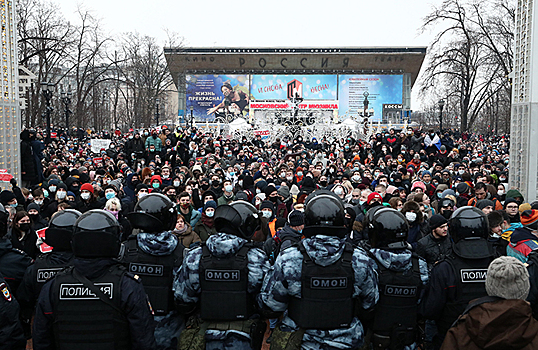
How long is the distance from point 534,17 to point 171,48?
41.3 metres

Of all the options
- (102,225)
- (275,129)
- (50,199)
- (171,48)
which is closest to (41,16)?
(171,48)

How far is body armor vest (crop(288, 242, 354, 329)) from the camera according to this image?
3709 millimetres

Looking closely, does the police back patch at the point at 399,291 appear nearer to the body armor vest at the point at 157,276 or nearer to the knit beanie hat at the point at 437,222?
the knit beanie hat at the point at 437,222

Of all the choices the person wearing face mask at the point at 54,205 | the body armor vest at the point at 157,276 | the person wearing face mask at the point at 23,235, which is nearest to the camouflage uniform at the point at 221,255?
the body armor vest at the point at 157,276

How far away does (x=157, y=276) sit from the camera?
4355 mm

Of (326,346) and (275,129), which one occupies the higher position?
(275,129)

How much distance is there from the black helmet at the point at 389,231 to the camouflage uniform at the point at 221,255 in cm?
104

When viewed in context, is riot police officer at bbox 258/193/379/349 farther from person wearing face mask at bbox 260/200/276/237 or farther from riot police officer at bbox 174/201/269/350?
person wearing face mask at bbox 260/200/276/237

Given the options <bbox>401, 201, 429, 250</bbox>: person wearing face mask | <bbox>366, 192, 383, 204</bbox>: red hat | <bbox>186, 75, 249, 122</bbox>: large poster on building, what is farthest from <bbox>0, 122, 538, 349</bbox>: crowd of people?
<bbox>186, 75, 249, 122</bbox>: large poster on building

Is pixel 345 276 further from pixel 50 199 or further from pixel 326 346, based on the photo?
pixel 50 199

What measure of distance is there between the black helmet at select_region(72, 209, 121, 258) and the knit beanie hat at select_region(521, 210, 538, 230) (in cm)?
533

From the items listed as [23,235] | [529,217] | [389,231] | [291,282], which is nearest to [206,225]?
[23,235]

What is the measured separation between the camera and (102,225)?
3.61 metres

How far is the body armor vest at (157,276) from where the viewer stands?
4344mm
